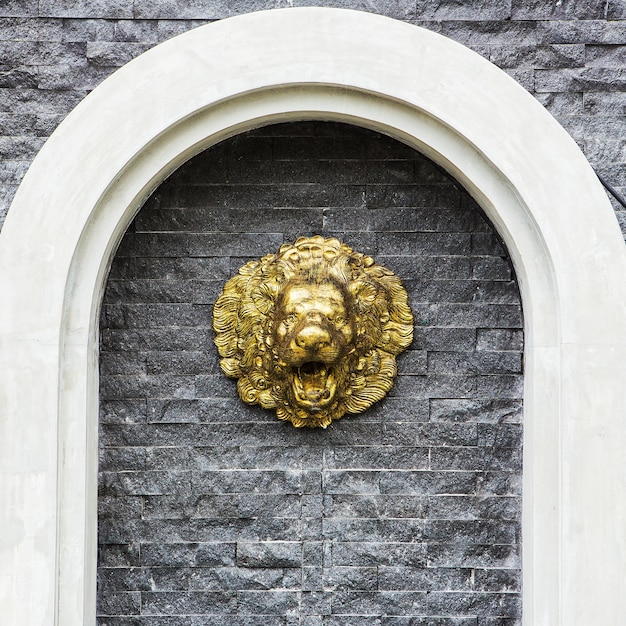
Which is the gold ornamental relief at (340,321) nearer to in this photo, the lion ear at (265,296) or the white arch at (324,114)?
the lion ear at (265,296)

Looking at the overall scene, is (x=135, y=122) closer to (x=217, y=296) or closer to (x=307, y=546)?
(x=217, y=296)

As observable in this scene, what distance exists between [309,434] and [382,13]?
167cm

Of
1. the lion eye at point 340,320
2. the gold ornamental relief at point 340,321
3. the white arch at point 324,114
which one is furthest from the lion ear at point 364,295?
the white arch at point 324,114

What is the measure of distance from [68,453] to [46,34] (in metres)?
1.61

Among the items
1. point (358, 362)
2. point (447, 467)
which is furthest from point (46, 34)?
point (447, 467)

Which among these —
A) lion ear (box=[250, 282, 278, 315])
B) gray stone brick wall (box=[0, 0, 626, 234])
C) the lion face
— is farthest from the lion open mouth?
gray stone brick wall (box=[0, 0, 626, 234])

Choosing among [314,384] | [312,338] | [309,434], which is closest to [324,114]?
[312,338]

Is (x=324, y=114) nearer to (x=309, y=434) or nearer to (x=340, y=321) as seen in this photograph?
(x=340, y=321)

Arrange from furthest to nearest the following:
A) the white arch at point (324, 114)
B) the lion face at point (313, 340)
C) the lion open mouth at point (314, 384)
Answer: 1. the lion open mouth at point (314, 384)
2. the lion face at point (313, 340)
3. the white arch at point (324, 114)

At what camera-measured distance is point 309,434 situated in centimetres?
369

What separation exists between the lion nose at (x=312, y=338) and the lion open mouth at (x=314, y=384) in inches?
6.4

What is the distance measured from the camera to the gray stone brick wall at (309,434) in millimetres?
3641

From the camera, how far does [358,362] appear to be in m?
3.67

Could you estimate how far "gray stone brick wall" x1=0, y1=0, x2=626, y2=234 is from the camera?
355cm
